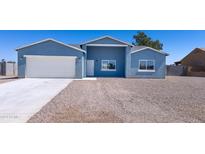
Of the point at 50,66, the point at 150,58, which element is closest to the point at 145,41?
the point at 150,58

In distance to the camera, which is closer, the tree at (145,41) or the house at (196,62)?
the house at (196,62)

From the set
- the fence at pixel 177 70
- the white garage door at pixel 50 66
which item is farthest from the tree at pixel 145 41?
the white garage door at pixel 50 66

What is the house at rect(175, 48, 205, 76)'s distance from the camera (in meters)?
31.5

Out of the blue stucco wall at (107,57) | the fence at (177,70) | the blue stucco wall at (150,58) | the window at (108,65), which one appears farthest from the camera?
the fence at (177,70)

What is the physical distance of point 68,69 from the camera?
64.8ft

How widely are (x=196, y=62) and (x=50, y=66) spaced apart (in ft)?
82.6

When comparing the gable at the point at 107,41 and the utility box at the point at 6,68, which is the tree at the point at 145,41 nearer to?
the gable at the point at 107,41

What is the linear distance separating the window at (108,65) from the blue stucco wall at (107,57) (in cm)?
35

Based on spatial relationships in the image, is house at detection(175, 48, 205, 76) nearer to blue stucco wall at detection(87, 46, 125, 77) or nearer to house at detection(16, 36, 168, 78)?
house at detection(16, 36, 168, 78)

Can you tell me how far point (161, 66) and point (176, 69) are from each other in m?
12.3

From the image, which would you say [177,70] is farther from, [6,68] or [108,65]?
[6,68]

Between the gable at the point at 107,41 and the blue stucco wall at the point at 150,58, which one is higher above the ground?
the gable at the point at 107,41

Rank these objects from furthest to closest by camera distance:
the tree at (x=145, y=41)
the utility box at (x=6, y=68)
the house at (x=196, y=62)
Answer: the tree at (x=145, y=41)
the house at (x=196, y=62)
the utility box at (x=6, y=68)

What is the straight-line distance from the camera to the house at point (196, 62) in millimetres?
31467
